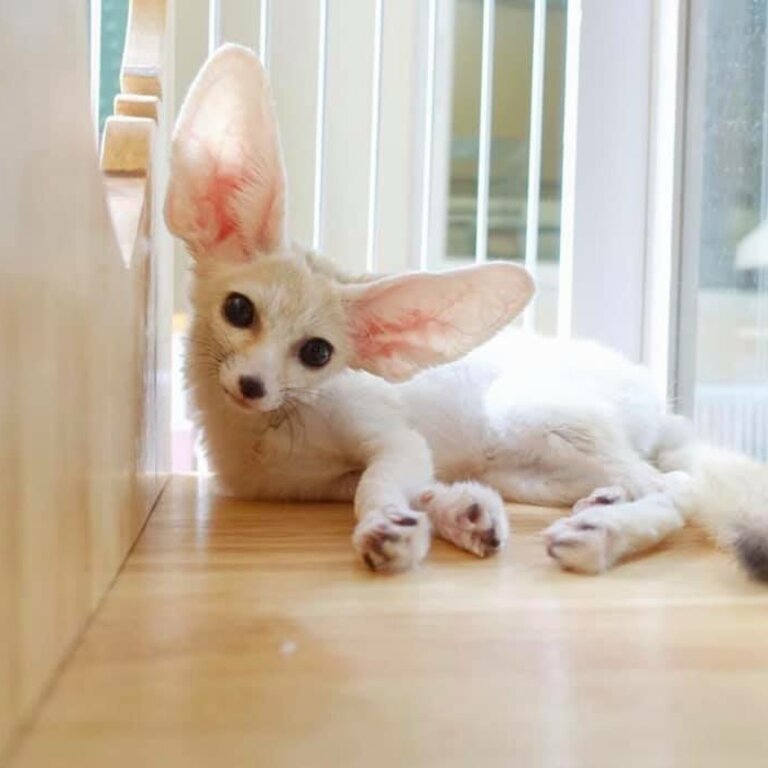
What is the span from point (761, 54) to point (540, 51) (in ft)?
0.84

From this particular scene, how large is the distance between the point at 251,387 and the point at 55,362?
0.44m

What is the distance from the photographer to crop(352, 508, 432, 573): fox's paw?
0.81m

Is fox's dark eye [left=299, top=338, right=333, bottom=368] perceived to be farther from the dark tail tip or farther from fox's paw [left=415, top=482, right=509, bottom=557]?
the dark tail tip

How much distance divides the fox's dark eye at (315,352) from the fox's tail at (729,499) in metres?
0.33

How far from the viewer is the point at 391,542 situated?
2.69ft

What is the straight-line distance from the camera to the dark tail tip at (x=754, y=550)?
2.49 ft

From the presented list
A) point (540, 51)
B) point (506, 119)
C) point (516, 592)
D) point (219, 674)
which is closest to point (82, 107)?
point (219, 674)

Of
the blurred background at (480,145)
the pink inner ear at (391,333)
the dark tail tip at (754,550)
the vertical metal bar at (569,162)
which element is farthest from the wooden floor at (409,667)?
the vertical metal bar at (569,162)

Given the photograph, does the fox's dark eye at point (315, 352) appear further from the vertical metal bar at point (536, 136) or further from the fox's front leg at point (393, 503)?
the vertical metal bar at point (536, 136)

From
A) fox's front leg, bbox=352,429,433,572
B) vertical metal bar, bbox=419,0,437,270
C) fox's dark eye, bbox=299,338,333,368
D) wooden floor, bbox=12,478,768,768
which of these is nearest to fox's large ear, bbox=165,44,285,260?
fox's dark eye, bbox=299,338,333,368

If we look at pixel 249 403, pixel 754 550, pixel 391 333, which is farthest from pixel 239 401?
pixel 754 550

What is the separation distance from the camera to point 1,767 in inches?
17.3

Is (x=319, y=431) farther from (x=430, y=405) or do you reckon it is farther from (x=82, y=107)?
(x=82, y=107)

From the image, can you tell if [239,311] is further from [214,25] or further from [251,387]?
[214,25]
